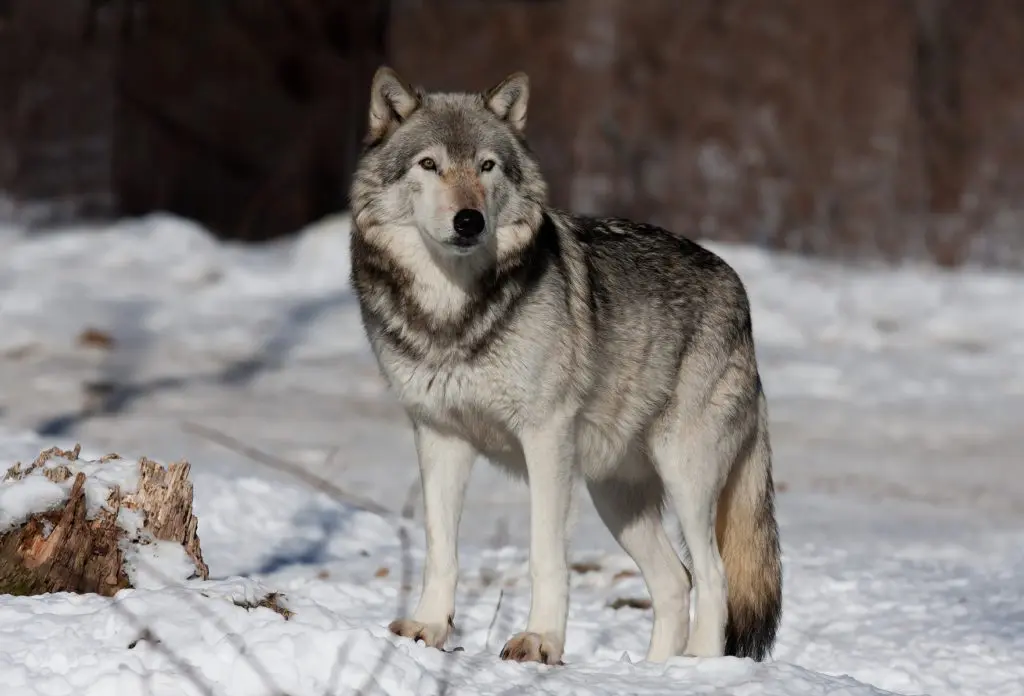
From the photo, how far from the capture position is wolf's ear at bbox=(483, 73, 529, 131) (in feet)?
14.6

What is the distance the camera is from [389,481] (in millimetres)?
7434

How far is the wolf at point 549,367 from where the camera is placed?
4105 mm

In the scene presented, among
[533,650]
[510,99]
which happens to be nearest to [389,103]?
[510,99]

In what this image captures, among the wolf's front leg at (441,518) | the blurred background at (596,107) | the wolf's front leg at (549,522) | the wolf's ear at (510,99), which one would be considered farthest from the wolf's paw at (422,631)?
the blurred background at (596,107)

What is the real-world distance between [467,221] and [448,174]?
21 cm

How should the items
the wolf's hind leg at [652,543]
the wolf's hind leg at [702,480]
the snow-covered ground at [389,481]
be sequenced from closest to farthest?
the snow-covered ground at [389,481], the wolf's hind leg at [702,480], the wolf's hind leg at [652,543]


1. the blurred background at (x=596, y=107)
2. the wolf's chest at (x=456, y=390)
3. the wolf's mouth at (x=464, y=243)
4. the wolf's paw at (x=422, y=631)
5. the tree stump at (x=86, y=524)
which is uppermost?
the blurred background at (x=596, y=107)

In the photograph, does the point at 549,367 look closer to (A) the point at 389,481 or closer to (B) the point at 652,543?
(B) the point at 652,543

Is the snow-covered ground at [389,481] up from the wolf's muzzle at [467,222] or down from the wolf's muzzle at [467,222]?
down

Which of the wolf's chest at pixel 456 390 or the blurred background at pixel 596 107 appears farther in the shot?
the blurred background at pixel 596 107

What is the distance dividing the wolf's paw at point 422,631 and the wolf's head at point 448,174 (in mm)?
1094

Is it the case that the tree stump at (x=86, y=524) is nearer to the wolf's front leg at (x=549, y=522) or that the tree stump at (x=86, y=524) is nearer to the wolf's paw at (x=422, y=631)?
the wolf's paw at (x=422, y=631)

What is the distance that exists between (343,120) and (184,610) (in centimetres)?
986

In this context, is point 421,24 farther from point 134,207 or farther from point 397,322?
point 397,322
